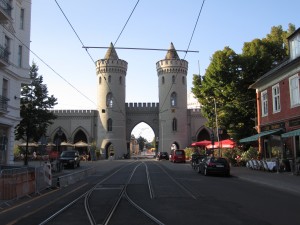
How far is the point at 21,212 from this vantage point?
1095 cm

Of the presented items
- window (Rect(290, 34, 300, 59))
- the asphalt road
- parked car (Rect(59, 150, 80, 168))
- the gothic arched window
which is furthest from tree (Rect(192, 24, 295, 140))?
the gothic arched window

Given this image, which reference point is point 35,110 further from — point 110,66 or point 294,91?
point 110,66

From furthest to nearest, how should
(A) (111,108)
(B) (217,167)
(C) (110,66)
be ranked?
(C) (110,66) → (A) (111,108) → (B) (217,167)

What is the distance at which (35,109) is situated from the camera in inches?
1559

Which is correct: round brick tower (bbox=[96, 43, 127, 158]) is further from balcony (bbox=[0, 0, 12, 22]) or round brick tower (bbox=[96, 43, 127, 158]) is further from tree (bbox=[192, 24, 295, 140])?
balcony (bbox=[0, 0, 12, 22])

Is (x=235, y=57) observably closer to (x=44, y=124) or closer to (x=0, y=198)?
(x=44, y=124)

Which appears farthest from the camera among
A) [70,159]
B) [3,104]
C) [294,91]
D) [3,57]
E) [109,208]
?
[70,159]

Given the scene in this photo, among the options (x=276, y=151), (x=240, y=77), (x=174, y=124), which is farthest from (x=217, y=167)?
(x=174, y=124)

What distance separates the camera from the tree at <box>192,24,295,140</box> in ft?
126

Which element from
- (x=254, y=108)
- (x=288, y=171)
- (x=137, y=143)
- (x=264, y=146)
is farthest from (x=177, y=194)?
(x=137, y=143)

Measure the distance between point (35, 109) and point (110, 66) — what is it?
36.9m

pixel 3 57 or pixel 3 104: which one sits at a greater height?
pixel 3 57

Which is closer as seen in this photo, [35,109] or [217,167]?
[217,167]

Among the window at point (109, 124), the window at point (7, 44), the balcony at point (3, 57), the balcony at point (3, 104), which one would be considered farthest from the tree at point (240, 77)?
the window at point (109, 124)
